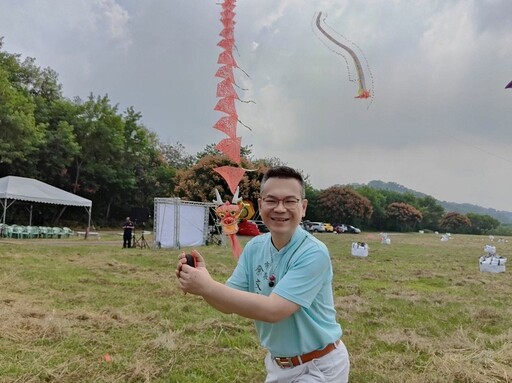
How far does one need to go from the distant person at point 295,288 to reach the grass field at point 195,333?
199cm

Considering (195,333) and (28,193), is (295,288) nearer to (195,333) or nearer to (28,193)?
(195,333)

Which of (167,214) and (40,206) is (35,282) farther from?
(40,206)

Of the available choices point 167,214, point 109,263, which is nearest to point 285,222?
point 109,263

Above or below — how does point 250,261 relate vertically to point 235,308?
above

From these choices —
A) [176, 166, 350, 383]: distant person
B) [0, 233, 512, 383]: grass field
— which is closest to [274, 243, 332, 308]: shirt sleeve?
[176, 166, 350, 383]: distant person

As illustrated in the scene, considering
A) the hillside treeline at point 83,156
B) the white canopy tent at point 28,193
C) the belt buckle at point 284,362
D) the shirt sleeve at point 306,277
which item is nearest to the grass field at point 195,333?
the belt buckle at point 284,362

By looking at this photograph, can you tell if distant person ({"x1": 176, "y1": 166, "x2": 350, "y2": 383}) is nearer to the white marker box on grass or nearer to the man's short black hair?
the man's short black hair

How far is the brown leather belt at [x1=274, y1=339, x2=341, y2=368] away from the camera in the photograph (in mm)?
1933

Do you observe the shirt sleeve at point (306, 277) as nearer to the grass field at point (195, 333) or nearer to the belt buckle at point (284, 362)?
the belt buckle at point (284, 362)

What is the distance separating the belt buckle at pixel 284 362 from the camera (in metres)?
1.96

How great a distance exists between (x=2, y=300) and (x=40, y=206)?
2867 cm

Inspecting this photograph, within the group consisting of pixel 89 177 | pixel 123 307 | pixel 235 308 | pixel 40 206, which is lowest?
pixel 123 307

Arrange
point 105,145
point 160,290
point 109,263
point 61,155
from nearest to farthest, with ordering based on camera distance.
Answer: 1. point 160,290
2. point 109,263
3. point 61,155
4. point 105,145

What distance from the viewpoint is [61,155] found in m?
30.5
